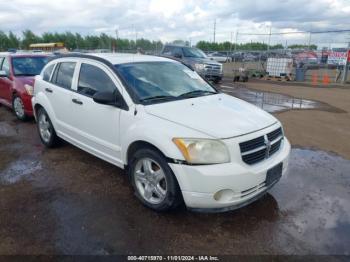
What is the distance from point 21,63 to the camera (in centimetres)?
819

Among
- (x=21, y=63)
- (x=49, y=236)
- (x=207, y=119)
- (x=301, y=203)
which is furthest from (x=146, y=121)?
(x=21, y=63)

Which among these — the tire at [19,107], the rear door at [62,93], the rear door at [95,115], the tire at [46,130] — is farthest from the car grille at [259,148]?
the tire at [19,107]

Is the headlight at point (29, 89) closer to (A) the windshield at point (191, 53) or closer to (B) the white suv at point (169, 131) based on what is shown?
(B) the white suv at point (169, 131)

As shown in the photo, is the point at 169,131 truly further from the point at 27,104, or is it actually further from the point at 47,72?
the point at 27,104

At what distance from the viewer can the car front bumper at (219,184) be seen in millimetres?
3045

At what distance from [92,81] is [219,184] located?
243 cm

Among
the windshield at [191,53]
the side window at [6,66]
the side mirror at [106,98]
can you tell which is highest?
the windshield at [191,53]

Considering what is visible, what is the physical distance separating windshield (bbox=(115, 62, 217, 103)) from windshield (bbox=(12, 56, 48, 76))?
4.99m

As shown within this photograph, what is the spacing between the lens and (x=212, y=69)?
1584 cm

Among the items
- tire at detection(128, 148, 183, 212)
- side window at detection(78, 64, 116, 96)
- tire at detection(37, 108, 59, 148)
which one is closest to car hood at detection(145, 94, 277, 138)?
tire at detection(128, 148, 183, 212)

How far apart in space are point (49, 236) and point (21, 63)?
252 inches

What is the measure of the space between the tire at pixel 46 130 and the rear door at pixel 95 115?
3.23 ft

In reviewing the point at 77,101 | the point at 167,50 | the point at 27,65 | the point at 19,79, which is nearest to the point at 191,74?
the point at 77,101

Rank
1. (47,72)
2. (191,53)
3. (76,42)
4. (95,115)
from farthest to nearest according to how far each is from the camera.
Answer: (76,42) → (191,53) → (47,72) → (95,115)
